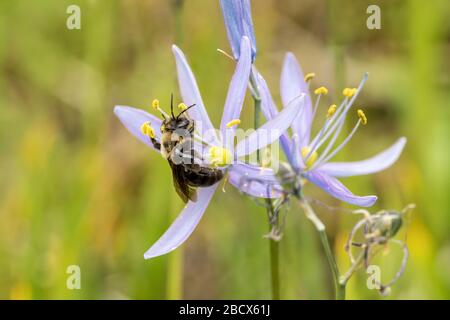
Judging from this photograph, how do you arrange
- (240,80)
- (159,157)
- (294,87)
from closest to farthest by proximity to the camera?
(240,80) < (294,87) < (159,157)

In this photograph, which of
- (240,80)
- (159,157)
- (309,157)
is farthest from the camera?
(159,157)

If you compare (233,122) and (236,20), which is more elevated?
(236,20)

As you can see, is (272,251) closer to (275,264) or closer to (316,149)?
(275,264)

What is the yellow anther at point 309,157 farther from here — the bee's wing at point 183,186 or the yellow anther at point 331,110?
the bee's wing at point 183,186

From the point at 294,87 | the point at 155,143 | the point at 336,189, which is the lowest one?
the point at 336,189

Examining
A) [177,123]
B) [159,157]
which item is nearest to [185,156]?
[177,123]

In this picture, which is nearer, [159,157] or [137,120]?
[137,120]

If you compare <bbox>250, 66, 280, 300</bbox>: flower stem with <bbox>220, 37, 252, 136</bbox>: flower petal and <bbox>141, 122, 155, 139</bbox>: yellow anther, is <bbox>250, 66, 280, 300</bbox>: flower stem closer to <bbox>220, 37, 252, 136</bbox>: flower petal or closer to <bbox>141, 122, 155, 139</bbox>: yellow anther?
<bbox>220, 37, 252, 136</bbox>: flower petal

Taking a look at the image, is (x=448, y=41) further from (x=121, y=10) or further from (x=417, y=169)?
(x=121, y=10)
